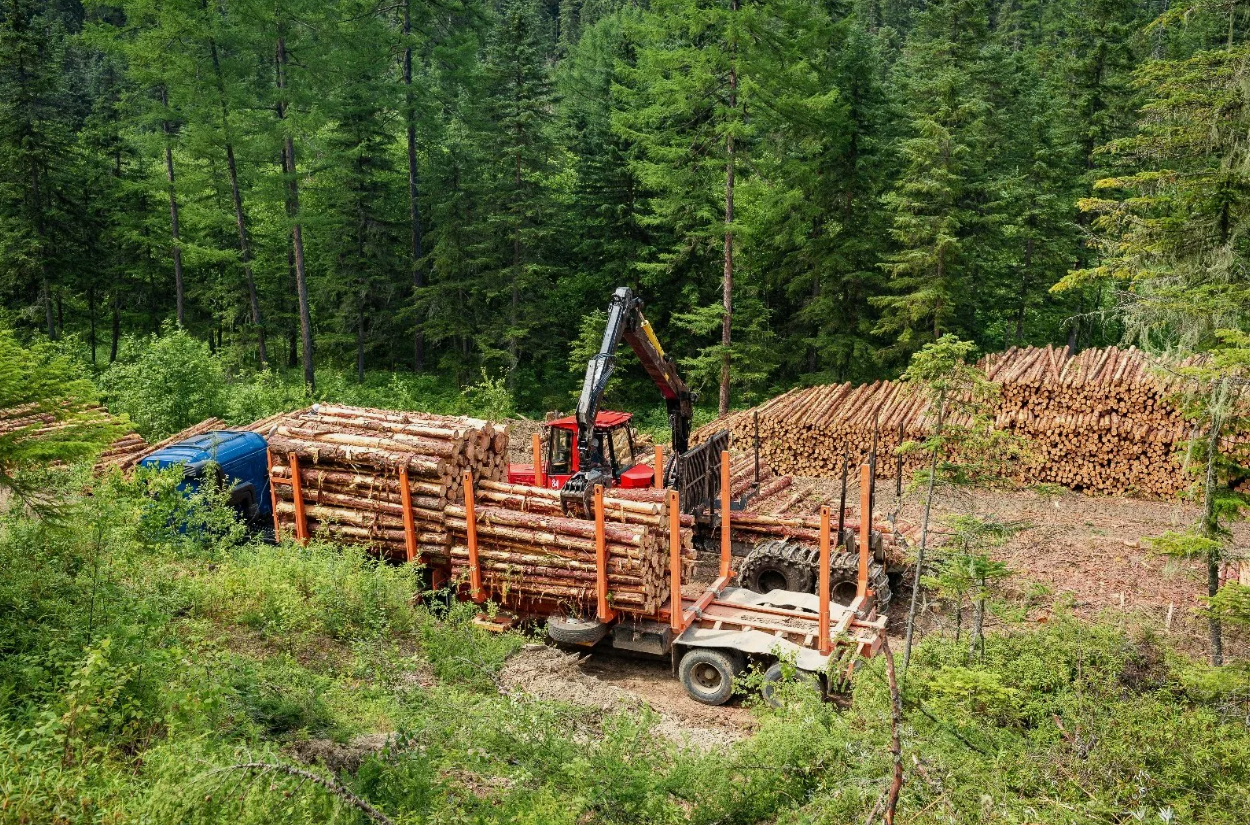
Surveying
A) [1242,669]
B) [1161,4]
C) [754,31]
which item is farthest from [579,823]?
[1161,4]

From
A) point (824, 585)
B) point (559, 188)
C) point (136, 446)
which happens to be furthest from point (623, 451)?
point (559, 188)

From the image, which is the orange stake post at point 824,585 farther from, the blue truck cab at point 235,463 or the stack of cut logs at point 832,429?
the stack of cut logs at point 832,429

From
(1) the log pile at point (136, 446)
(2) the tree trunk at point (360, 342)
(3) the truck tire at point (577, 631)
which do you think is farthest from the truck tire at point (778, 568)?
(2) the tree trunk at point (360, 342)

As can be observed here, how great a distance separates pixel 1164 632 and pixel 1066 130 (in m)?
21.3

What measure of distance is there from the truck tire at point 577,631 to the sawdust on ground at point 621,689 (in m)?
0.20

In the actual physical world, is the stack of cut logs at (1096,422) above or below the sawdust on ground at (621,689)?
above

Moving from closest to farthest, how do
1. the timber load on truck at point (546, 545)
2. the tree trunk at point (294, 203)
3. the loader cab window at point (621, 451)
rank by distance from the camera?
the timber load on truck at point (546, 545), the loader cab window at point (621, 451), the tree trunk at point (294, 203)

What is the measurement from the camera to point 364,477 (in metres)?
12.0

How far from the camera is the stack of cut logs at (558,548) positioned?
35.4ft

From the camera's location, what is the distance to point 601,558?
10680mm

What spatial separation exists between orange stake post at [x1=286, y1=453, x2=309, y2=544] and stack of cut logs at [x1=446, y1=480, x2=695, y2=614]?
2.31m

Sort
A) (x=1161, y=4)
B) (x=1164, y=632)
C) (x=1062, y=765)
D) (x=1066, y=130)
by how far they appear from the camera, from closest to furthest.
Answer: (x=1062, y=765) → (x=1164, y=632) → (x=1066, y=130) → (x=1161, y=4)

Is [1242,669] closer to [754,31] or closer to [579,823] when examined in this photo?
[579,823]

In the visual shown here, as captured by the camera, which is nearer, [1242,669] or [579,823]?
[579,823]
